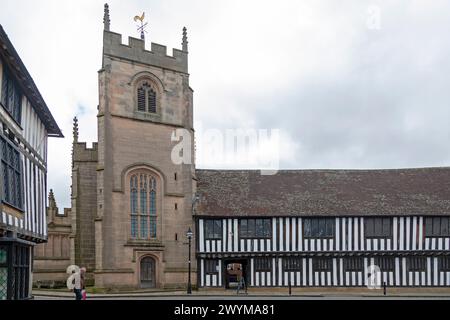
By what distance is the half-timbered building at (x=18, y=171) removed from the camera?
14.0 m

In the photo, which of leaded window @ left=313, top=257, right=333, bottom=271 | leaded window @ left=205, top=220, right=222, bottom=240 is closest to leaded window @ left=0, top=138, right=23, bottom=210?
leaded window @ left=205, top=220, right=222, bottom=240

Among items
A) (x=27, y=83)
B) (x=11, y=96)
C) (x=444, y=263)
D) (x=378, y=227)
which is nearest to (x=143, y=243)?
(x=378, y=227)

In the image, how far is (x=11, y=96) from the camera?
1591 cm

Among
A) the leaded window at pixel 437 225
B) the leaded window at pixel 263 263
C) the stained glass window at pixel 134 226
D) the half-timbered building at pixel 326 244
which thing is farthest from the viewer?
the leaded window at pixel 263 263

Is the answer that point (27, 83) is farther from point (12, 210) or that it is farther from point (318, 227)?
point (318, 227)

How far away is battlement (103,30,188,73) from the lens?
29.9 m

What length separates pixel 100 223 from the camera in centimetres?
2858

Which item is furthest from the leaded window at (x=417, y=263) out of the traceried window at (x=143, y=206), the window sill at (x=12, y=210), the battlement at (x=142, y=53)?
the window sill at (x=12, y=210)

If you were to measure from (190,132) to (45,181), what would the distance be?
38.3ft

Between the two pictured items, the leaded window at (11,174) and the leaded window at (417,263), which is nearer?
the leaded window at (11,174)

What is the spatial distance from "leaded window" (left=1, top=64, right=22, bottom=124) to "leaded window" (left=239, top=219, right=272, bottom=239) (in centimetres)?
1624

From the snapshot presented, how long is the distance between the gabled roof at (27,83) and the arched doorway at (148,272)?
9512 mm

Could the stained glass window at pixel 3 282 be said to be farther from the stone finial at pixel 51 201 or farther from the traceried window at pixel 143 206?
the stone finial at pixel 51 201
